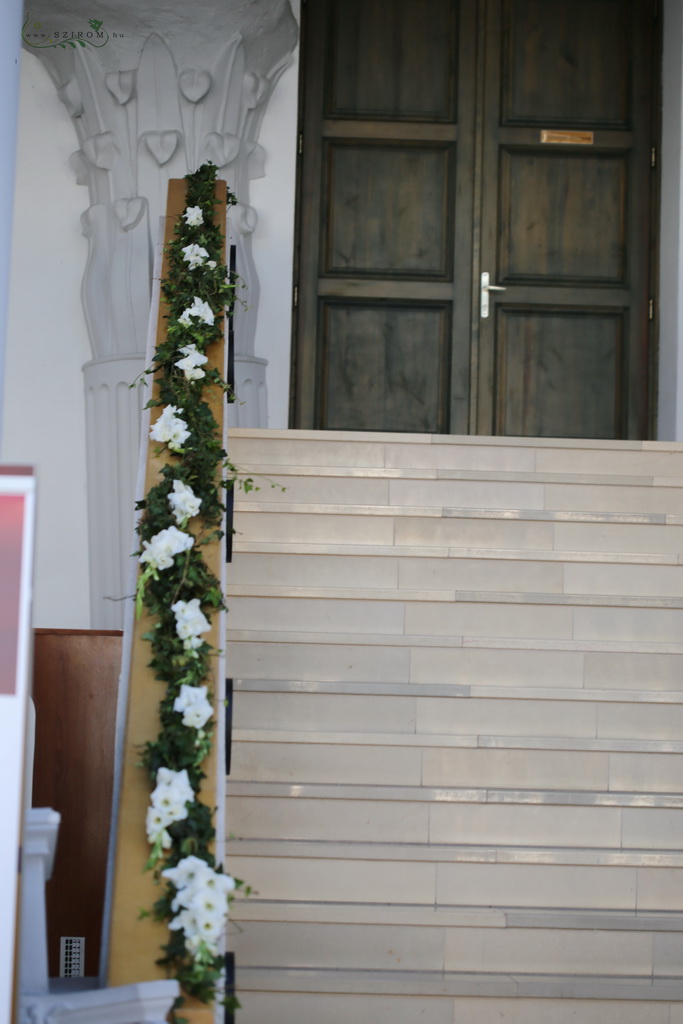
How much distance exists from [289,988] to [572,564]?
1.57 m

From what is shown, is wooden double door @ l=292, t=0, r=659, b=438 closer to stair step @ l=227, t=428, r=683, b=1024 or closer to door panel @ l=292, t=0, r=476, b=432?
door panel @ l=292, t=0, r=476, b=432

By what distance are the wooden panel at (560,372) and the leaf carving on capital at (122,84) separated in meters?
2.01

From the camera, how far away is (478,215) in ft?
17.7

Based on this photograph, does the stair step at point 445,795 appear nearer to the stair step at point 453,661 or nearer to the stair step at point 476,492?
the stair step at point 453,661

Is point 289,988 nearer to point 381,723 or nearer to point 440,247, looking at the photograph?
point 381,723

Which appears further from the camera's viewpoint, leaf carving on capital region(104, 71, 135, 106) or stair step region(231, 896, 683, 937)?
leaf carving on capital region(104, 71, 135, 106)

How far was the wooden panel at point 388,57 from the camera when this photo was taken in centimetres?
543

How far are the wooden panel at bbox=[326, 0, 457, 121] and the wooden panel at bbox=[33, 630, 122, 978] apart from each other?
3211 mm

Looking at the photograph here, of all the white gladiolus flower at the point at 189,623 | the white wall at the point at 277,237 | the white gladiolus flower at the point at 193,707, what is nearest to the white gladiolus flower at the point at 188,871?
the white gladiolus flower at the point at 193,707

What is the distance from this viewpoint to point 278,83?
530cm

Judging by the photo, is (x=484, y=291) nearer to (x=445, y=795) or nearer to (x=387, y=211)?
(x=387, y=211)

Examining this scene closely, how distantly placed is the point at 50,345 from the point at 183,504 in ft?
9.75

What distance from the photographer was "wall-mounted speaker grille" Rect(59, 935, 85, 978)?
3258mm

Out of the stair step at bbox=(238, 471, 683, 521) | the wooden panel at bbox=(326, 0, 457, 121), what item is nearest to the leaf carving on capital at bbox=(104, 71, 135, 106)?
the wooden panel at bbox=(326, 0, 457, 121)
